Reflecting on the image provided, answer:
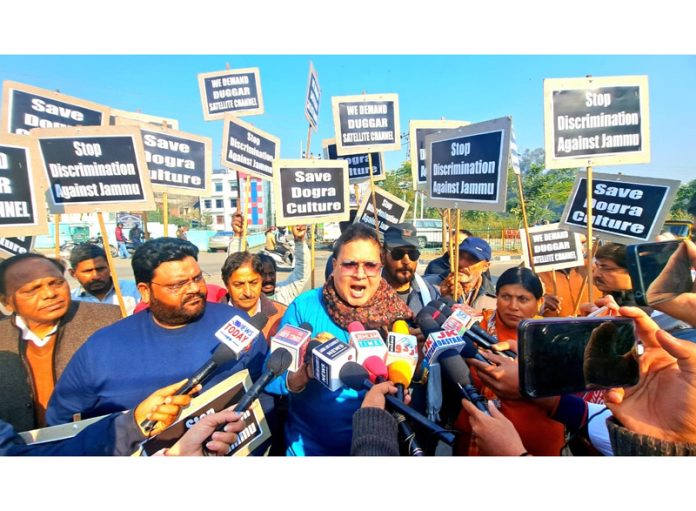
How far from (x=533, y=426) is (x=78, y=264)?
3.25 meters

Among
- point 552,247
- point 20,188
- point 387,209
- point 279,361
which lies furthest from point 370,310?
point 387,209

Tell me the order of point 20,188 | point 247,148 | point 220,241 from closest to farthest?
point 20,188
point 247,148
point 220,241

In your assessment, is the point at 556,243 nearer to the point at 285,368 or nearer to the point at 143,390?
the point at 285,368

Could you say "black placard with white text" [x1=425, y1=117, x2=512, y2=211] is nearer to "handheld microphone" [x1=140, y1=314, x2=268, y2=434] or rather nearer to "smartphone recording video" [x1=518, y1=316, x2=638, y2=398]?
"smartphone recording video" [x1=518, y1=316, x2=638, y2=398]

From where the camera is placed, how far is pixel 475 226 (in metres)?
21.7

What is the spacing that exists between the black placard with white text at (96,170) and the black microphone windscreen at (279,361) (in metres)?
1.54

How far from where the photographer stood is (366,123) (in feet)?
13.9

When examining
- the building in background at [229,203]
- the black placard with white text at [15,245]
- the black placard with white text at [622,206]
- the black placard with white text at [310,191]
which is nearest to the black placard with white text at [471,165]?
the black placard with white text at [310,191]

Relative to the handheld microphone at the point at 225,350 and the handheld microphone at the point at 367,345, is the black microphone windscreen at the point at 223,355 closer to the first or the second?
the handheld microphone at the point at 225,350

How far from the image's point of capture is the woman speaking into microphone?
Result: 1.67m

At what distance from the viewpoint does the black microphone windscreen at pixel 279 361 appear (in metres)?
1.43

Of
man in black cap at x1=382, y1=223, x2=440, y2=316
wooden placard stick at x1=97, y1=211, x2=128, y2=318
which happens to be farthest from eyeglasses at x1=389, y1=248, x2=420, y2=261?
wooden placard stick at x1=97, y1=211, x2=128, y2=318

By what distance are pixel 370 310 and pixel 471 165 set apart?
1429 mm

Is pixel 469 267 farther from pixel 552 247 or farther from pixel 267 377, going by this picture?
pixel 267 377
